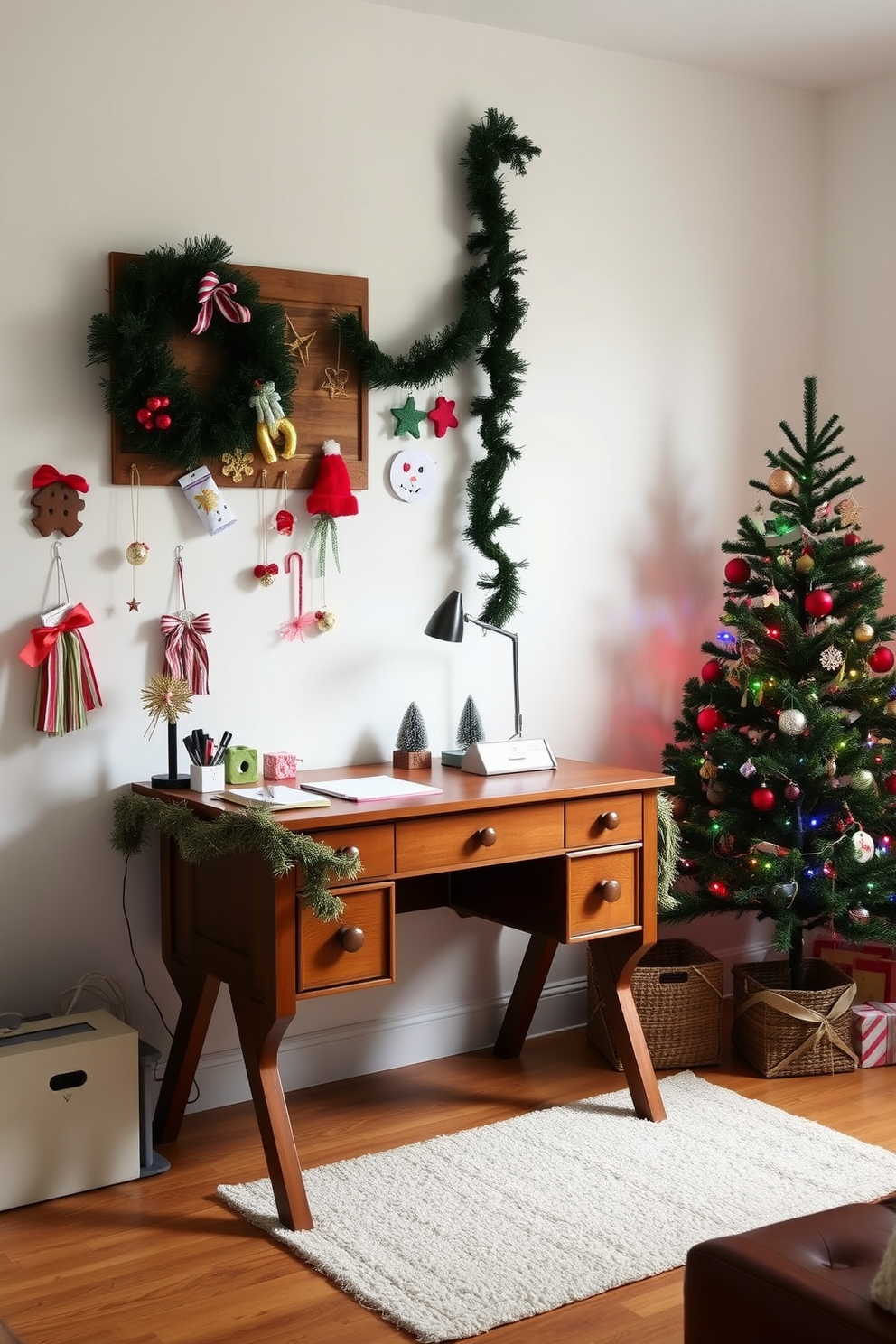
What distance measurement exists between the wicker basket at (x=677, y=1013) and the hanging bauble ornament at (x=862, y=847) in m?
0.45

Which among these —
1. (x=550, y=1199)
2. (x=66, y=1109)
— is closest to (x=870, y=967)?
(x=550, y=1199)

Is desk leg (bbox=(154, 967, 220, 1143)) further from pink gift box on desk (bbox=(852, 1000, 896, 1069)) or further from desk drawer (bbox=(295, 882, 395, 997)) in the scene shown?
pink gift box on desk (bbox=(852, 1000, 896, 1069))

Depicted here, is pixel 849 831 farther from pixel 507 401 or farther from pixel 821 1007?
pixel 507 401

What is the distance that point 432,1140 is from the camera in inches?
114

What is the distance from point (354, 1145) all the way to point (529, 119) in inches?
102

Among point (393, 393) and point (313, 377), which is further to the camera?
point (393, 393)

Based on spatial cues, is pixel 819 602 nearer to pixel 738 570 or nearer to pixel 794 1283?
pixel 738 570

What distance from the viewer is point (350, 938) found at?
8.32 ft

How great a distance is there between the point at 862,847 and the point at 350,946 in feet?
4.67

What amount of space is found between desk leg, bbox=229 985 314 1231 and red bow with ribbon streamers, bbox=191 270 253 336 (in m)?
1.44

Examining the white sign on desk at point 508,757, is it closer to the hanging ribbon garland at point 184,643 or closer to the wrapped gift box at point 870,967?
the hanging ribbon garland at point 184,643

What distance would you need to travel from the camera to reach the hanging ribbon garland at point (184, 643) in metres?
2.99

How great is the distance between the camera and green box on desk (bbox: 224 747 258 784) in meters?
2.89

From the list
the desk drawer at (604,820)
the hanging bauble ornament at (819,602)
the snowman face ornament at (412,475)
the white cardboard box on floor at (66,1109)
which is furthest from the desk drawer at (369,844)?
the hanging bauble ornament at (819,602)
